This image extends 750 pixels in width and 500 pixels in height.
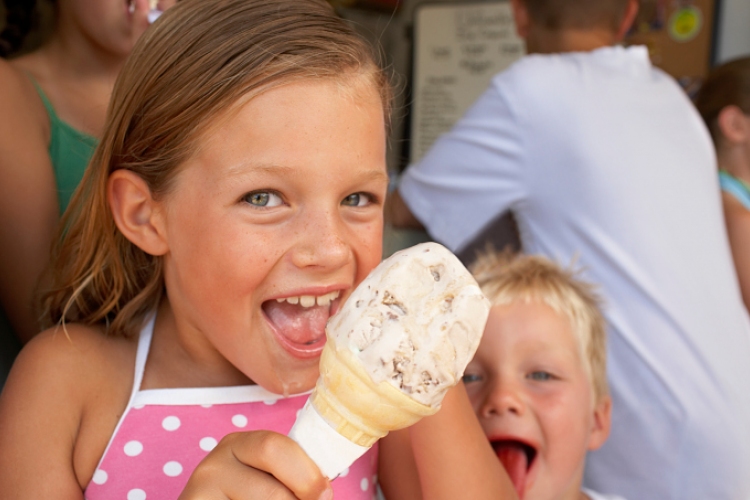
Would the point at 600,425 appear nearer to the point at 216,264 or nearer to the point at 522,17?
the point at 216,264

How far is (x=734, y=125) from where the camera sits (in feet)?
10.6

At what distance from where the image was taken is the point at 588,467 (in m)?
2.18

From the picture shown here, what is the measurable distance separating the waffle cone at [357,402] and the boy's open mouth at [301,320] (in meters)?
0.22

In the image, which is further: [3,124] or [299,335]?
[3,124]

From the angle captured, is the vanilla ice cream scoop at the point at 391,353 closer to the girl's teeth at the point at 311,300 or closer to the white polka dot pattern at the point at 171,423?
the girl's teeth at the point at 311,300

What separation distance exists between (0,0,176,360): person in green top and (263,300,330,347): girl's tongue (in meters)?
0.64

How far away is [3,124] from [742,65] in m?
2.95

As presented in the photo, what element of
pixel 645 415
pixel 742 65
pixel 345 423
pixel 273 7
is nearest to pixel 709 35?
pixel 742 65

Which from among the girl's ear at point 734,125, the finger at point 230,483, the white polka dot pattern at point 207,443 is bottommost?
the girl's ear at point 734,125

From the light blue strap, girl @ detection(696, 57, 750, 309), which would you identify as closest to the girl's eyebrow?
girl @ detection(696, 57, 750, 309)

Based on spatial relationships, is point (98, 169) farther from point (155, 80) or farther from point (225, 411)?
point (225, 411)

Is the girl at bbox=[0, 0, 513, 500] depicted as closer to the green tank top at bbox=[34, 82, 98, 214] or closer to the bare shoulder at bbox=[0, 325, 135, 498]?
the bare shoulder at bbox=[0, 325, 135, 498]

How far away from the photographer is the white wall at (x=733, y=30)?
14.1 ft

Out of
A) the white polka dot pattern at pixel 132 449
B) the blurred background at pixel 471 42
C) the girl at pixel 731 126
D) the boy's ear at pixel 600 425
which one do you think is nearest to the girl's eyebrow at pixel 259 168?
the white polka dot pattern at pixel 132 449
